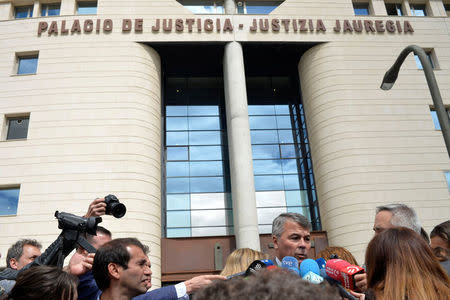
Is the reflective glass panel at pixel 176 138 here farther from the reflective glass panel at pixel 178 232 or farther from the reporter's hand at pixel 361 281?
the reporter's hand at pixel 361 281

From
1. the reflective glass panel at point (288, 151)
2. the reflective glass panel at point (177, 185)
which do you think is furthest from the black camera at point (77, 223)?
the reflective glass panel at point (288, 151)

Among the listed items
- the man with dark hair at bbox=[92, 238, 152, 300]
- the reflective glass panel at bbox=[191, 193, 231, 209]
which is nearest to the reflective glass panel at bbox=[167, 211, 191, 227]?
the reflective glass panel at bbox=[191, 193, 231, 209]

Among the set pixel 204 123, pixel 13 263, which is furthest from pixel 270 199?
pixel 13 263

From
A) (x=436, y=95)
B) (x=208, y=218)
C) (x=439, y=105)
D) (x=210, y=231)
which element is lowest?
(x=439, y=105)

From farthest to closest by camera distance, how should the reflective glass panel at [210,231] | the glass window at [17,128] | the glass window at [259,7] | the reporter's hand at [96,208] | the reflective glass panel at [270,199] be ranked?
1. the glass window at [259,7]
2. the reflective glass panel at [270,199]
3. the reflective glass panel at [210,231]
4. the glass window at [17,128]
5. the reporter's hand at [96,208]

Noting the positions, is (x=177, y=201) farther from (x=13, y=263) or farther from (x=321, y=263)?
(x=321, y=263)

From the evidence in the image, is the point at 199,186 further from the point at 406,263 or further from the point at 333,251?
the point at 406,263

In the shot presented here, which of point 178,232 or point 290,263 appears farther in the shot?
point 178,232

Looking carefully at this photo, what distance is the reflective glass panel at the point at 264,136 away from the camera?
21469mm

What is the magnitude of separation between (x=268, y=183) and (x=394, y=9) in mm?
13093

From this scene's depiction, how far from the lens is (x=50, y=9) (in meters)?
21.1

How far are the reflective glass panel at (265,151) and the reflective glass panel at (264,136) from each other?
1.04ft

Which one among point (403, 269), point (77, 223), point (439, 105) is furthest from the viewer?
point (439, 105)

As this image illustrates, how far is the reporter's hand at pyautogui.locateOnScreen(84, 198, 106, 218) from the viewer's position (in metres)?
4.28
